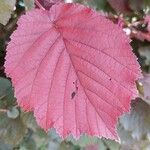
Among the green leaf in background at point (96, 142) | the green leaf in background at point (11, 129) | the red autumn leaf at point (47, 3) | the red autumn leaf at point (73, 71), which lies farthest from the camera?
the green leaf in background at point (96, 142)

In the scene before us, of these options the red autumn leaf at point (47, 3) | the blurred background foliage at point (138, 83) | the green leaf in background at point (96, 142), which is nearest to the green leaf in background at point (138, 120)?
the blurred background foliage at point (138, 83)

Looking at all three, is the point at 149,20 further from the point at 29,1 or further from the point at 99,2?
the point at 29,1

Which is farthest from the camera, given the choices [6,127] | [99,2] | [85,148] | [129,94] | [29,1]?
[85,148]

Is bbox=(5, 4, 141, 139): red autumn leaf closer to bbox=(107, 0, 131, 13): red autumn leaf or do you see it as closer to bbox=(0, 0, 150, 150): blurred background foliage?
bbox=(0, 0, 150, 150): blurred background foliage

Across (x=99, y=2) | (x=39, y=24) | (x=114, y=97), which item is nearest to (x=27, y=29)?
(x=39, y=24)

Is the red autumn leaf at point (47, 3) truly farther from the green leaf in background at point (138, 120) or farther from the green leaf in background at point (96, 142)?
the green leaf in background at point (96, 142)

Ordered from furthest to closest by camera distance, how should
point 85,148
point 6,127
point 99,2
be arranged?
1. point 85,148
2. point 6,127
3. point 99,2
